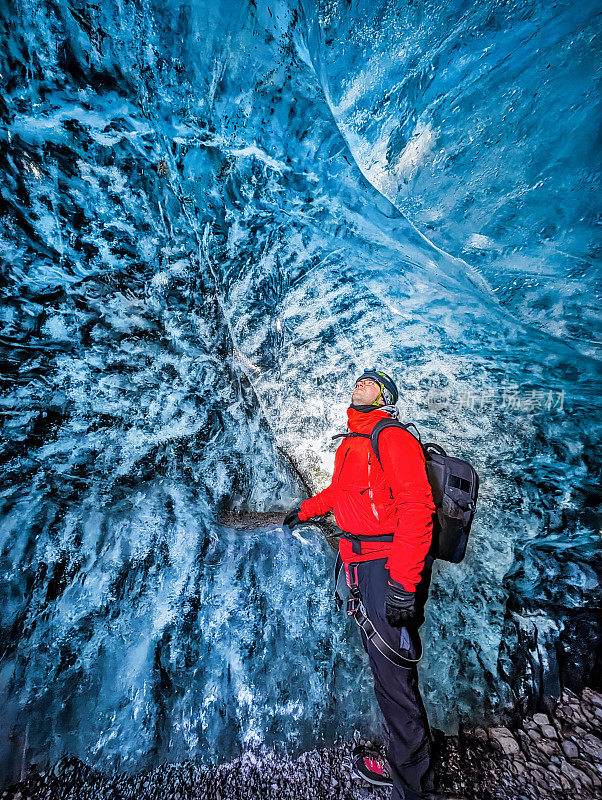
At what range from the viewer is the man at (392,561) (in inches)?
75.2

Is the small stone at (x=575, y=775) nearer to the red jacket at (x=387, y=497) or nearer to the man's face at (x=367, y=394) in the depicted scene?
the red jacket at (x=387, y=497)

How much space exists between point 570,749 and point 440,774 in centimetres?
121

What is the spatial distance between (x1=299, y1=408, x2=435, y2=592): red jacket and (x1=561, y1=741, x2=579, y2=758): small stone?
246cm

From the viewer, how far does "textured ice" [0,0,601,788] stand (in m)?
1.98

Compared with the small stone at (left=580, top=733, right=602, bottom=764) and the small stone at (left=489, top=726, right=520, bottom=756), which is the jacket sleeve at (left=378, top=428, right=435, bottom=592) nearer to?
the small stone at (left=489, top=726, right=520, bottom=756)

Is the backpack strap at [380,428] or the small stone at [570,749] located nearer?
the backpack strap at [380,428]

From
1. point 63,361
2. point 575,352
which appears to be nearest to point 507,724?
point 575,352

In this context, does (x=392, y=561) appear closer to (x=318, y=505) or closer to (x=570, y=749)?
(x=318, y=505)

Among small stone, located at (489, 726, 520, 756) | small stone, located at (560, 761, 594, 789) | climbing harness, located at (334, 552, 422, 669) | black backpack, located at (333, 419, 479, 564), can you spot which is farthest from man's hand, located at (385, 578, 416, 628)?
small stone, located at (560, 761, 594, 789)

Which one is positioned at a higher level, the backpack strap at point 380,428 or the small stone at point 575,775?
the backpack strap at point 380,428

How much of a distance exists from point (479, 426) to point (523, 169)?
2141 millimetres

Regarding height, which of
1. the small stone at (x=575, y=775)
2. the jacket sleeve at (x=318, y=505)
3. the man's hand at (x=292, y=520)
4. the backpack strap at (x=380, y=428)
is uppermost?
the backpack strap at (x=380, y=428)

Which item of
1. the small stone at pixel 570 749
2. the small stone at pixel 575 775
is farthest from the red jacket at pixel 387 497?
the small stone at pixel 570 749

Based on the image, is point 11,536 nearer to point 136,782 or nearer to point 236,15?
point 136,782
